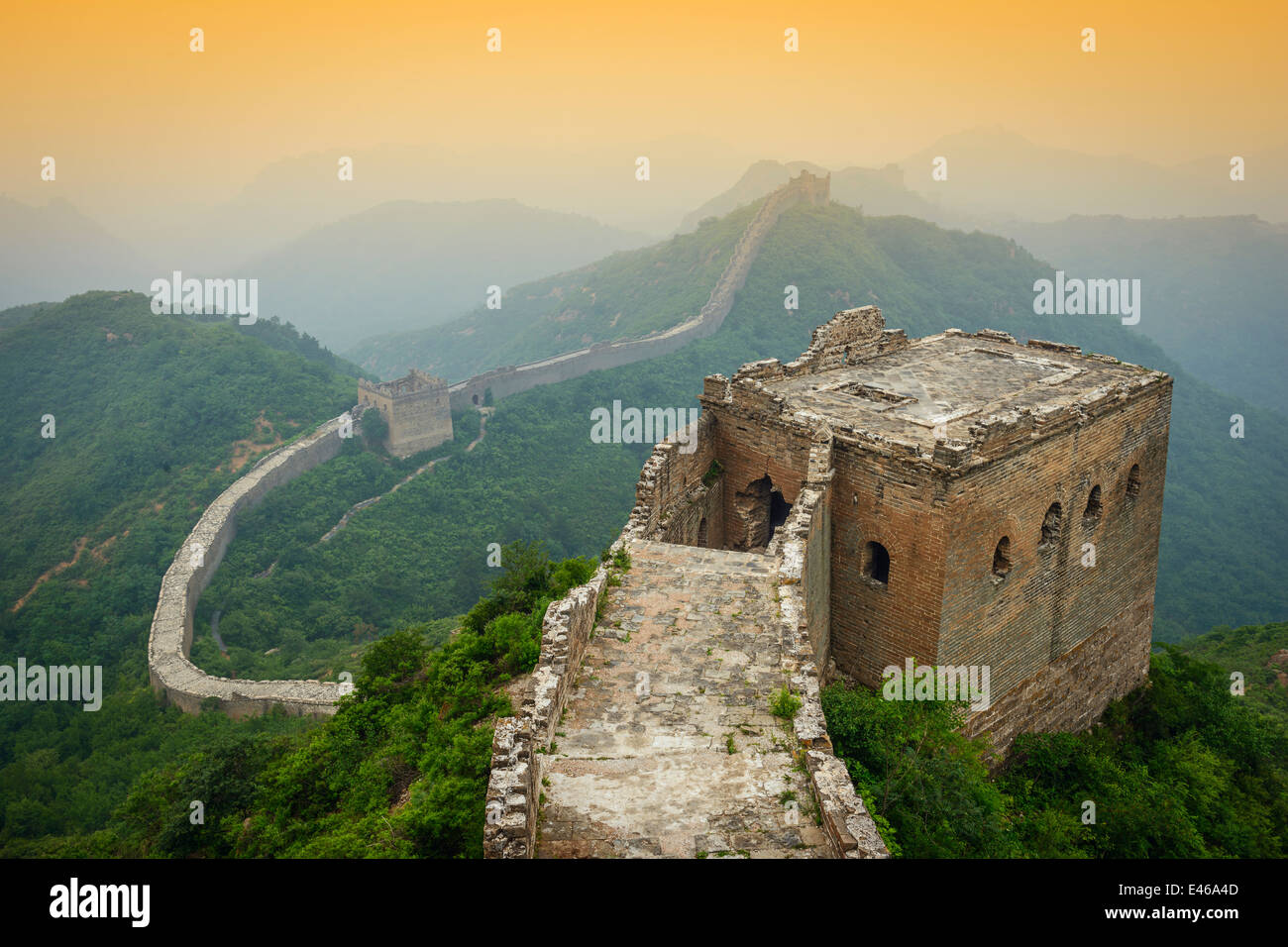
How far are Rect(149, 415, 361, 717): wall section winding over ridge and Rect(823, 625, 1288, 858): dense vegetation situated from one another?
798 inches

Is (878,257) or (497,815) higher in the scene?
(878,257)

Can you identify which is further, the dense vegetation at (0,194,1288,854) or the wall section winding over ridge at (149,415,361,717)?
the wall section winding over ridge at (149,415,361,717)

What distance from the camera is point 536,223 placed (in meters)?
176

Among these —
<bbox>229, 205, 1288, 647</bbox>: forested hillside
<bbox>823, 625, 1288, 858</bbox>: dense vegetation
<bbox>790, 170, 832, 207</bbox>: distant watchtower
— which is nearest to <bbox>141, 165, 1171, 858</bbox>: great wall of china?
<bbox>823, 625, 1288, 858</bbox>: dense vegetation

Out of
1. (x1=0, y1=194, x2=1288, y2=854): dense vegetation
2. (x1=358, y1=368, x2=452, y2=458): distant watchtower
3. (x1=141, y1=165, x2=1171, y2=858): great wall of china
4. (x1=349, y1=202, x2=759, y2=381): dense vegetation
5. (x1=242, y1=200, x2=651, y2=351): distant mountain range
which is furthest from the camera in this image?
(x1=242, y1=200, x2=651, y2=351): distant mountain range

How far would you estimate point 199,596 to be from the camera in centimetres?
3781

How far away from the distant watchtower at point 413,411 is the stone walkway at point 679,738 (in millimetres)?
42954

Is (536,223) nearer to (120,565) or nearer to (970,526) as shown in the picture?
(120,565)

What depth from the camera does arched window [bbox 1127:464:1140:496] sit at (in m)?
16.0

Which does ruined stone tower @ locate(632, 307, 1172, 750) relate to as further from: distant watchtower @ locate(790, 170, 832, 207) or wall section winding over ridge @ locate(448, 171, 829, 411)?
distant watchtower @ locate(790, 170, 832, 207)

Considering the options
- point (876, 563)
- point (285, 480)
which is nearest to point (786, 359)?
point (285, 480)

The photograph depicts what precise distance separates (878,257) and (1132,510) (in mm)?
59500

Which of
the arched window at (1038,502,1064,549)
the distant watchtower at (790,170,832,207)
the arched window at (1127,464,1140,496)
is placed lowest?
the arched window at (1038,502,1064,549)

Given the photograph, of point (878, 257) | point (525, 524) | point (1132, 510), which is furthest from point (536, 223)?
point (1132, 510)
